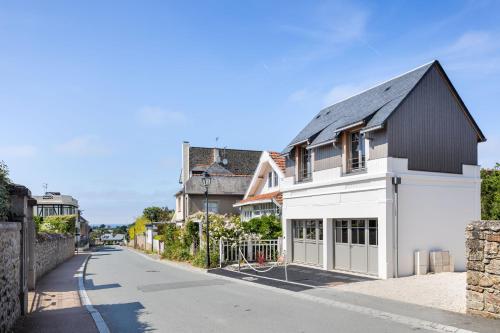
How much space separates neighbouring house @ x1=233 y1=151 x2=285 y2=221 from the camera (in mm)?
27192

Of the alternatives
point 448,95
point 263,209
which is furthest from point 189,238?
point 448,95

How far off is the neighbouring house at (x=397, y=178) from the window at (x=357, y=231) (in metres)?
0.04

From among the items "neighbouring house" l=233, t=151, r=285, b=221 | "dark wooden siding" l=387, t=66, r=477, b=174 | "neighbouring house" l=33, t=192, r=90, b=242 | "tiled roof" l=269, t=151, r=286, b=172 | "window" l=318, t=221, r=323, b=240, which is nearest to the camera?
"dark wooden siding" l=387, t=66, r=477, b=174

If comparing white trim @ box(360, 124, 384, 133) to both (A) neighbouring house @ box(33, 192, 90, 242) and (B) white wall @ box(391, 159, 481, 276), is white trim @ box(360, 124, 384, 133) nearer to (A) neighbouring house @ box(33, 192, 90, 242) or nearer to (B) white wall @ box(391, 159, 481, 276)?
(B) white wall @ box(391, 159, 481, 276)

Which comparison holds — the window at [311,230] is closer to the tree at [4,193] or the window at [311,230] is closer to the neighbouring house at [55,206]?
the tree at [4,193]

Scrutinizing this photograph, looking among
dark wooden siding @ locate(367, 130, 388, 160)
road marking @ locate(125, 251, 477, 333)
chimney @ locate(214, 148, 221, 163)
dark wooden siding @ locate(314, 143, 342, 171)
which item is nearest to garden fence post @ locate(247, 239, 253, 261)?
dark wooden siding @ locate(314, 143, 342, 171)

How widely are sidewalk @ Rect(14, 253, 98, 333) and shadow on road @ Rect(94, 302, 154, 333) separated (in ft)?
1.40

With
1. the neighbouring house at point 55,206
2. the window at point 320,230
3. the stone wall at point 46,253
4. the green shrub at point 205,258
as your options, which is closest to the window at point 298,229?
the window at point 320,230

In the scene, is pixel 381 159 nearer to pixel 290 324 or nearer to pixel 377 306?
pixel 377 306

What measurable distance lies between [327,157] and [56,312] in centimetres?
1262

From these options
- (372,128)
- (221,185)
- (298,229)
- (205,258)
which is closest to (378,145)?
(372,128)

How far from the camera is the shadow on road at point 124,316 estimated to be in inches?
379

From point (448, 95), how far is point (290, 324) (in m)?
12.6

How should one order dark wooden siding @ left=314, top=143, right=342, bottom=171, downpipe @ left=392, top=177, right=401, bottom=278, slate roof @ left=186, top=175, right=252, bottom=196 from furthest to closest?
1. slate roof @ left=186, top=175, right=252, bottom=196
2. dark wooden siding @ left=314, top=143, right=342, bottom=171
3. downpipe @ left=392, top=177, right=401, bottom=278
